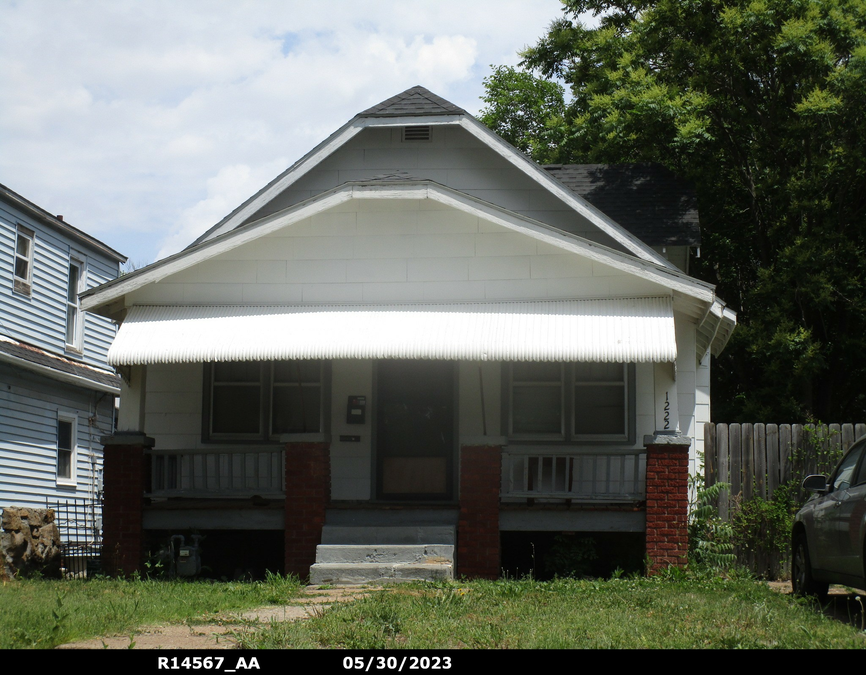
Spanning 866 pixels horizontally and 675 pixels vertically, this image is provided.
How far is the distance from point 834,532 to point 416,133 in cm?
862

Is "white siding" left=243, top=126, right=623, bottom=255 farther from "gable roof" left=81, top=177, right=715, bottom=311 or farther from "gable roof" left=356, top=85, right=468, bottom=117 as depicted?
"gable roof" left=81, top=177, right=715, bottom=311

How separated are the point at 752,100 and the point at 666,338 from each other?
465 inches

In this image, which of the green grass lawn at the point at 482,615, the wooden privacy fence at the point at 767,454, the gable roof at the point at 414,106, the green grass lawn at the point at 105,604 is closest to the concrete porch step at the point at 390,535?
the green grass lawn at the point at 105,604

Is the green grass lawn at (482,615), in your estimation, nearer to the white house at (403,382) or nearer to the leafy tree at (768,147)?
the white house at (403,382)

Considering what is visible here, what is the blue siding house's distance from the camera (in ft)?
57.7

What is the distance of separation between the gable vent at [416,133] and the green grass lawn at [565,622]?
24.3 feet

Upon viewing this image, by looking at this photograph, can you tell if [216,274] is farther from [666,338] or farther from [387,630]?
[387,630]

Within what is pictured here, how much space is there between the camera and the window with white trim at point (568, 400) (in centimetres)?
1225

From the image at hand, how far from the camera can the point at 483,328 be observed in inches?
426

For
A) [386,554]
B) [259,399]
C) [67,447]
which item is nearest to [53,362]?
[67,447]

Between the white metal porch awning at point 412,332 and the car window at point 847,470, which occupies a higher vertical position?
the white metal porch awning at point 412,332

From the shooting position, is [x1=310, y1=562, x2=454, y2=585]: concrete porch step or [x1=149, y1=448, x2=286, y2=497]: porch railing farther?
[x1=149, y1=448, x2=286, y2=497]: porch railing

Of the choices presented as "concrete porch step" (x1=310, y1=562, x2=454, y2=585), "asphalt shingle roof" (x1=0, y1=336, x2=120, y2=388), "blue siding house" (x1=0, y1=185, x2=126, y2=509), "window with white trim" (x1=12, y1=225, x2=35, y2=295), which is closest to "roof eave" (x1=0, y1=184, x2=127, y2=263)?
"blue siding house" (x1=0, y1=185, x2=126, y2=509)

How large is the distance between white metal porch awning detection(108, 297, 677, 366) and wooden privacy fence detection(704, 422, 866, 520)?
2121mm
